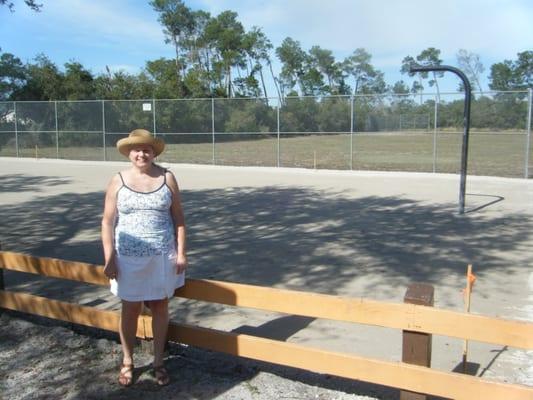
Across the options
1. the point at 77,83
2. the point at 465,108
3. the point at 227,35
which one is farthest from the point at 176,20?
the point at 465,108

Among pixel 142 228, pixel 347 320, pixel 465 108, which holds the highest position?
pixel 465 108

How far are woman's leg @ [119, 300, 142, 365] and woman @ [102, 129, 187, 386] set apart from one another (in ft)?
0.17

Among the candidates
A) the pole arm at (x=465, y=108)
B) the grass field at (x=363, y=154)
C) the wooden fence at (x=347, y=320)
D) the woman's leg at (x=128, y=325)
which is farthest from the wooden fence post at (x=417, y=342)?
the grass field at (x=363, y=154)

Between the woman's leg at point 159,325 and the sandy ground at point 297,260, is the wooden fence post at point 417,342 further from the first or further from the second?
the woman's leg at point 159,325

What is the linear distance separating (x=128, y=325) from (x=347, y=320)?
4.90 feet

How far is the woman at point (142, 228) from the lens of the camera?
3551 millimetres

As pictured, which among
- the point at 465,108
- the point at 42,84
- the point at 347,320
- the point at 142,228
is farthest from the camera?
the point at 42,84

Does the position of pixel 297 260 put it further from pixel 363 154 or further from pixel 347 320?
pixel 363 154

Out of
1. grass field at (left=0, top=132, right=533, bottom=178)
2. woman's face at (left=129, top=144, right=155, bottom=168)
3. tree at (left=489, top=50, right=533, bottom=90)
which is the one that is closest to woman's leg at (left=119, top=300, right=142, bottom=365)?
woman's face at (left=129, top=144, right=155, bottom=168)

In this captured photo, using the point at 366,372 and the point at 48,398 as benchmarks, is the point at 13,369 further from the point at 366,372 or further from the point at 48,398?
the point at 366,372

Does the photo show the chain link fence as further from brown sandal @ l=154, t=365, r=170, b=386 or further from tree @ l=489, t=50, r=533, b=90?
tree @ l=489, t=50, r=533, b=90

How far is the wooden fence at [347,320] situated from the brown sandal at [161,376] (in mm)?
318

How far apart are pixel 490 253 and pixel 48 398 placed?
5938mm

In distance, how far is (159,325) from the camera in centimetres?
385
